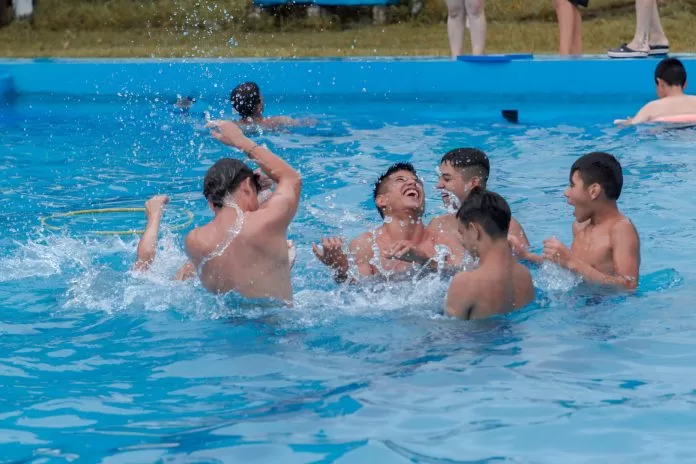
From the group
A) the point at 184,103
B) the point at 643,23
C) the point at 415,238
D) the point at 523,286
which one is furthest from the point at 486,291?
the point at 184,103

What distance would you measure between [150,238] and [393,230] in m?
1.30

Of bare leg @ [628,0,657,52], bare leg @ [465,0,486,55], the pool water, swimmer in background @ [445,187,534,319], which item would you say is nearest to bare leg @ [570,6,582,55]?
bare leg @ [628,0,657,52]

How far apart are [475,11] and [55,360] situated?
6.90 meters

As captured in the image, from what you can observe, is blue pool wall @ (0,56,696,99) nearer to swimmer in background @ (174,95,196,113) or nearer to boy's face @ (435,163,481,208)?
swimmer in background @ (174,95,196,113)

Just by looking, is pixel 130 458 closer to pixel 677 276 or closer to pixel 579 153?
pixel 677 276

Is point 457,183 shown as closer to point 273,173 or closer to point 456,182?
point 456,182

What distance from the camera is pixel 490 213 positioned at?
Result: 502cm

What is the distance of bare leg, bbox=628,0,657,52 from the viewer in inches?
418

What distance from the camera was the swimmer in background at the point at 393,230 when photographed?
5.93 metres

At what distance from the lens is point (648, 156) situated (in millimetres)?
9164

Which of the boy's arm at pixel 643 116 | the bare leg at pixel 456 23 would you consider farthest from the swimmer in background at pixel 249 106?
the boy's arm at pixel 643 116

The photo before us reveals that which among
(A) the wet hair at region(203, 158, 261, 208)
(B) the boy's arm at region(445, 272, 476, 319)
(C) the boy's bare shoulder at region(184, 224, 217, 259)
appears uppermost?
(A) the wet hair at region(203, 158, 261, 208)

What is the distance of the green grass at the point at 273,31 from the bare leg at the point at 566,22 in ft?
5.90

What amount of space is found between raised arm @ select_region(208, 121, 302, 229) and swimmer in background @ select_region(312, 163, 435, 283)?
0.62 m
